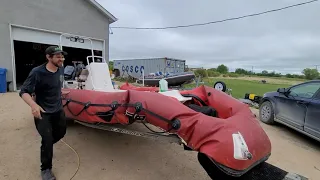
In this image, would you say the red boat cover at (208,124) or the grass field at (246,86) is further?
the grass field at (246,86)

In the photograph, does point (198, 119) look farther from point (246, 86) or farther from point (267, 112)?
point (246, 86)

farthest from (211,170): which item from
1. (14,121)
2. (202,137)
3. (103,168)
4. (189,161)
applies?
(14,121)

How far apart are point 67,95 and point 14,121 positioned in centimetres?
212

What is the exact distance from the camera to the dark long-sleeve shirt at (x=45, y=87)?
2438mm

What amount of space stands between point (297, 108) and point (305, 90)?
493 mm

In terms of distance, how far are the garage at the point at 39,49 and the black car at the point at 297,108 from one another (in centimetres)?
852

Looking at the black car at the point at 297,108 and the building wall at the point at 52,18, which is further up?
the building wall at the point at 52,18

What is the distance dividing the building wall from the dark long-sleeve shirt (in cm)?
822

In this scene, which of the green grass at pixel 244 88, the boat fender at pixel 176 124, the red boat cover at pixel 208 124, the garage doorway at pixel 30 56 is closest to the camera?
the red boat cover at pixel 208 124

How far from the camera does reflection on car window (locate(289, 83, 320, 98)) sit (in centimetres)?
444

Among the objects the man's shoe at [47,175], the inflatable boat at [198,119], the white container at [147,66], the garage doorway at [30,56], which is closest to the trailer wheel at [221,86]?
the inflatable boat at [198,119]

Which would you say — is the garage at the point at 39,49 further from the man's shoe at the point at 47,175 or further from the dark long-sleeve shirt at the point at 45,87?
the man's shoe at the point at 47,175

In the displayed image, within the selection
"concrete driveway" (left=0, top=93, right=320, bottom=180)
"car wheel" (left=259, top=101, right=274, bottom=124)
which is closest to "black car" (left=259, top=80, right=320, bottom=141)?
"car wheel" (left=259, top=101, right=274, bottom=124)

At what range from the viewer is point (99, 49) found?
40.4 ft
